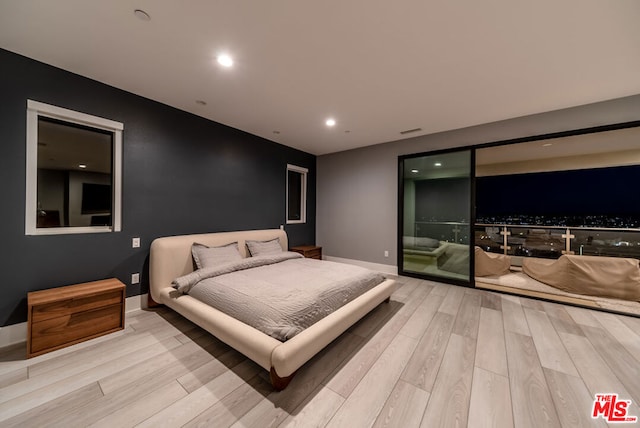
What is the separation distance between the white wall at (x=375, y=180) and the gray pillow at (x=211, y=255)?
8.55 ft

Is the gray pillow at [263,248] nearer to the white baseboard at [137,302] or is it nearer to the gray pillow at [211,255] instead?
the gray pillow at [211,255]

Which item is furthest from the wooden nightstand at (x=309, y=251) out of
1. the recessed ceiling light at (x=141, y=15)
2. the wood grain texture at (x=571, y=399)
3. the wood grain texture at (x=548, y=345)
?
the recessed ceiling light at (x=141, y=15)

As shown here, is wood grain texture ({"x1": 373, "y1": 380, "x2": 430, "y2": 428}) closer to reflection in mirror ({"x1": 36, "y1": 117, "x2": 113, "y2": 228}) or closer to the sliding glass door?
the sliding glass door

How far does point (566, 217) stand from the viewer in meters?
5.46

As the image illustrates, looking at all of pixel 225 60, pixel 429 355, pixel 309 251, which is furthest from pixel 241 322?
pixel 309 251

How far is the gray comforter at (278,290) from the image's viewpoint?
179 centimetres

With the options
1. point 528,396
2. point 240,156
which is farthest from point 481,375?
point 240,156

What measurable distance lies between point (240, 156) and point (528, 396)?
4.34m

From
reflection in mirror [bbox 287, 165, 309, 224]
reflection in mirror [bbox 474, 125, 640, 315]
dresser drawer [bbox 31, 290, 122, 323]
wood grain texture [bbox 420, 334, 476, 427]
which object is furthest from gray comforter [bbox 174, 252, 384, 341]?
reflection in mirror [bbox 474, 125, 640, 315]

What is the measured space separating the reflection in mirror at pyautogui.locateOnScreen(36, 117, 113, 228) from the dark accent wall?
6.1 inches

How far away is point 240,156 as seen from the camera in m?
3.91

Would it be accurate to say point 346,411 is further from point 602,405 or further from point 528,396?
point 602,405

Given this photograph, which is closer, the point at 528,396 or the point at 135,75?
the point at 528,396

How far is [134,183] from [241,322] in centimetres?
226
